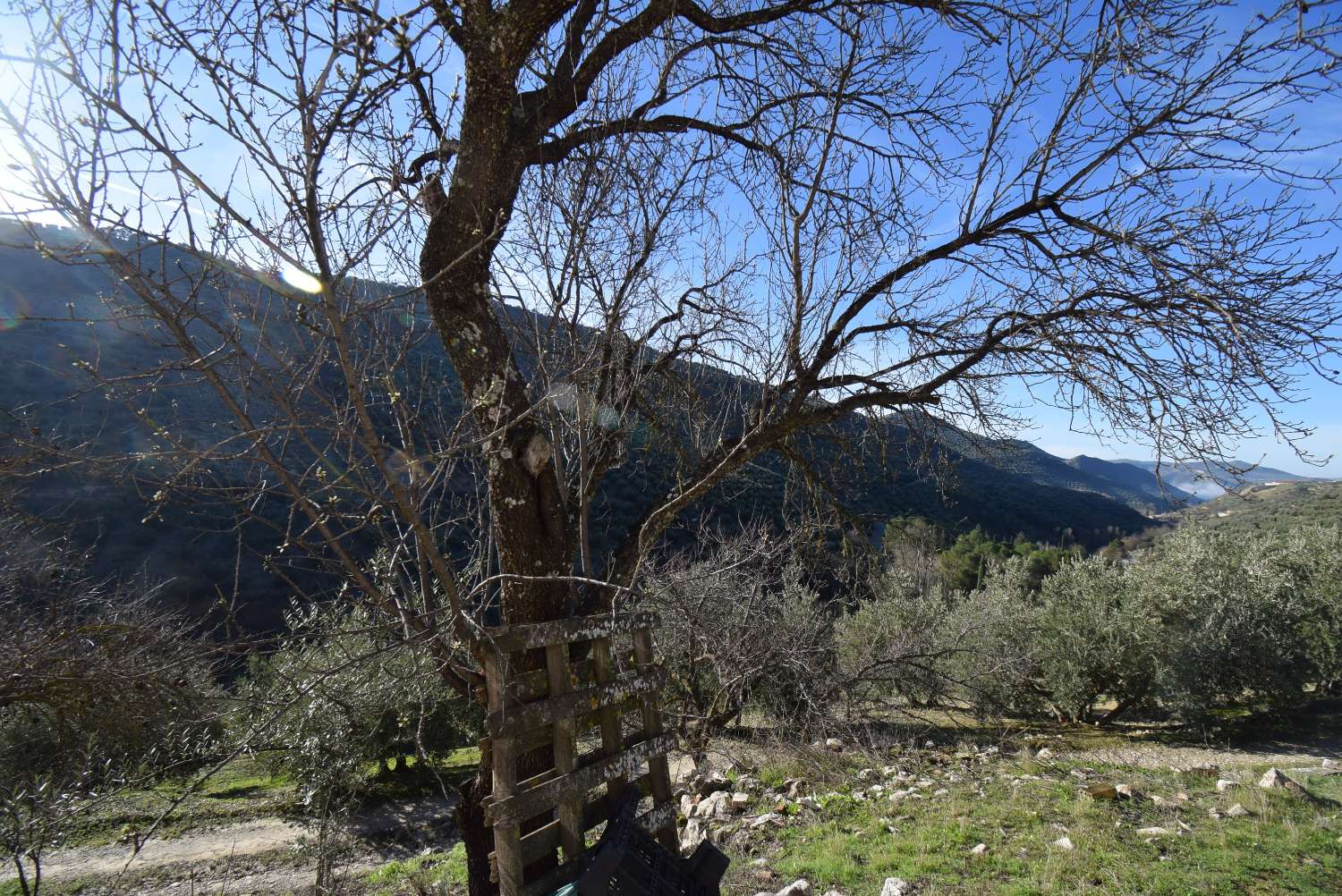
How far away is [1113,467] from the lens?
89562 mm

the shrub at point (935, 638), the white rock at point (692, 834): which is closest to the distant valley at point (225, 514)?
the shrub at point (935, 638)

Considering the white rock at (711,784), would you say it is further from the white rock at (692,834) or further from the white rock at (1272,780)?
the white rock at (1272,780)

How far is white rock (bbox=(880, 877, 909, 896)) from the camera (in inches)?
178

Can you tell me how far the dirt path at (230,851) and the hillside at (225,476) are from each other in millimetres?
4134

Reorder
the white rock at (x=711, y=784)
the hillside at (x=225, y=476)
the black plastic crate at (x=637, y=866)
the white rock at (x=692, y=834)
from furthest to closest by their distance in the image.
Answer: the white rock at (x=711, y=784) < the white rock at (x=692, y=834) < the hillside at (x=225, y=476) < the black plastic crate at (x=637, y=866)

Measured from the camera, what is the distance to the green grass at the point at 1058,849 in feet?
15.8

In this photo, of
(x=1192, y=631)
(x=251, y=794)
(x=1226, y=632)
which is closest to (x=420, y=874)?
(x=251, y=794)

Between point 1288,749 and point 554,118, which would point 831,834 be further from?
point 1288,749

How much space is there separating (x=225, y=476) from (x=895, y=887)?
189 inches

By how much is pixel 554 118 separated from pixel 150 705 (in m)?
6.29

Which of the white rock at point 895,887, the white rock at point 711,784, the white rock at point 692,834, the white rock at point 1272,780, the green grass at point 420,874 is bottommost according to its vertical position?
the green grass at point 420,874

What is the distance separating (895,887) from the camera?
4.60 meters

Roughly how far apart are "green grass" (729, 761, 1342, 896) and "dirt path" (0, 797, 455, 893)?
6919mm

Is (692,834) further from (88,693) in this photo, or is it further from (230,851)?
(230,851)
